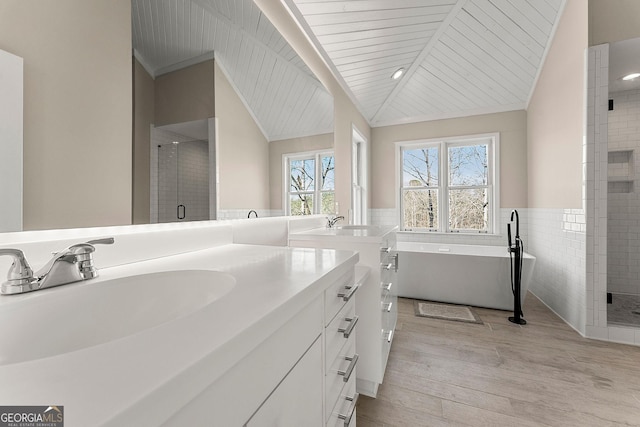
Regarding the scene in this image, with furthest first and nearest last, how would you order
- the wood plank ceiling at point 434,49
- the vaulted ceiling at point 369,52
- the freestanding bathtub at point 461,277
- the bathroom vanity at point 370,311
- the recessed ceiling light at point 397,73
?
the recessed ceiling light at point 397,73
the freestanding bathtub at point 461,277
the wood plank ceiling at point 434,49
the bathroom vanity at point 370,311
the vaulted ceiling at point 369,52

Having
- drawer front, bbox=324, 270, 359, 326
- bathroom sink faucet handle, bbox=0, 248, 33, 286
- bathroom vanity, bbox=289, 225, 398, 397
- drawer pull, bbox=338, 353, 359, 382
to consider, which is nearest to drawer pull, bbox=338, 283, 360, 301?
drawer front, bbox=324, 270, 359, 326

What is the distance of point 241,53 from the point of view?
1.35 metres

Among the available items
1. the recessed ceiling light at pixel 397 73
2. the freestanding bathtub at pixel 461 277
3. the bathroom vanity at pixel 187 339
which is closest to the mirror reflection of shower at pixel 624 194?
the freestanding bathtub at pixel 461 277

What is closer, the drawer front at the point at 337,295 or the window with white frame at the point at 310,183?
the drawer front at the point at 337,295

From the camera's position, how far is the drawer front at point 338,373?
0.83 meters

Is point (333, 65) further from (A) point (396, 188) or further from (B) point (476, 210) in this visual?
(B) point (476, 210)

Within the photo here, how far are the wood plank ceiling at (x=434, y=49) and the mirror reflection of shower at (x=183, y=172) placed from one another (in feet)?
5.18

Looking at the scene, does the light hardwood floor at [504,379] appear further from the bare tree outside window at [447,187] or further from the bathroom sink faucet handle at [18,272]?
the bare tree outside window at [447,187]

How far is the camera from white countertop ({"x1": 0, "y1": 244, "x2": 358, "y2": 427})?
0.26 m

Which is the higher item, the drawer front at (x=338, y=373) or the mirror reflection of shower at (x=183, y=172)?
the mirror reflection of shower at (x=183, y=172)

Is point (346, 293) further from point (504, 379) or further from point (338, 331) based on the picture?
point (504, 379)

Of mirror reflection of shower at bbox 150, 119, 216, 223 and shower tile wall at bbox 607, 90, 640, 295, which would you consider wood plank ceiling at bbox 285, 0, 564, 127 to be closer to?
shower tile wall at bbox 607, 90, 640, 295

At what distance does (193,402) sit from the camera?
1.10 feet

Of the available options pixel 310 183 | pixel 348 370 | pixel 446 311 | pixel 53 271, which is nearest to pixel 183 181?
pixel 53 271
